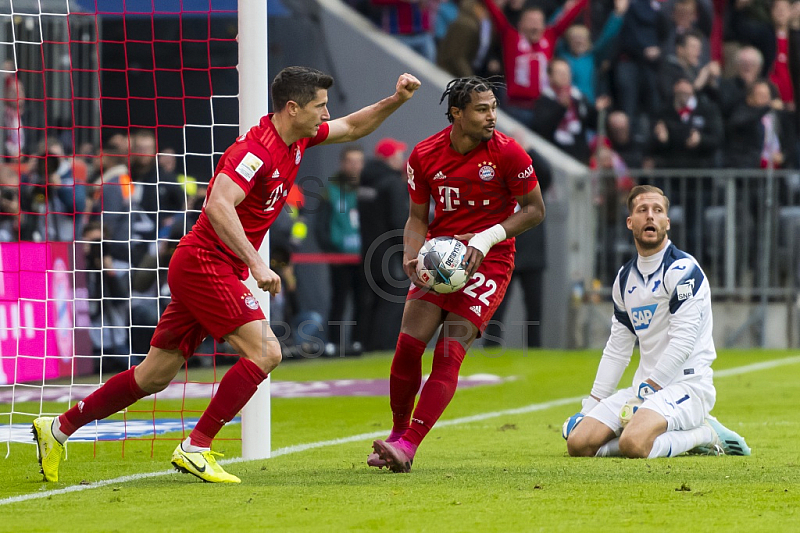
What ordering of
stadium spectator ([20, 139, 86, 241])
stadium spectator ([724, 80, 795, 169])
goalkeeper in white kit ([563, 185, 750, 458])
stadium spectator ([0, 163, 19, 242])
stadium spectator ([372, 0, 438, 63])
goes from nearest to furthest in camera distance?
1. goalkeeper in white kit ([563, 185, 750, 458])
2. stadium spectator ([0, 163, 19, 242])
3. stadium spectator ([20, 139, 86, 241])
4. stadium spectator ([724, 80, 795, 169])
5. stadium spectator ([372, 0, 438, 63])

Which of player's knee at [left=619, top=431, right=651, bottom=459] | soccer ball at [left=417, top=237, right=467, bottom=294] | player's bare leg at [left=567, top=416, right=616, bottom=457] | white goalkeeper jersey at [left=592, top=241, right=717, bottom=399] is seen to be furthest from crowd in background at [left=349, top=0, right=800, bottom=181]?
soccer ball at [left=417, top=237, right=467, bottom=294]

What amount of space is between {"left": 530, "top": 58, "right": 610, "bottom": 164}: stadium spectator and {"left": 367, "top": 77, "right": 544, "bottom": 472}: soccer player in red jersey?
1032cm

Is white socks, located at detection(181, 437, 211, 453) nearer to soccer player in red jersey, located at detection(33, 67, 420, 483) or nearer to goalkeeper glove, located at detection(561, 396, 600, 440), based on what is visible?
soccer player in red jersey, located at detection(33, 67, 420, 483)

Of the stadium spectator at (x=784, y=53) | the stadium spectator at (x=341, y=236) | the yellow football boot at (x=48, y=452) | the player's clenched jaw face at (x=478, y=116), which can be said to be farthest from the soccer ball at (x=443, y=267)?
the stadium spectator at (x=784, y=53)

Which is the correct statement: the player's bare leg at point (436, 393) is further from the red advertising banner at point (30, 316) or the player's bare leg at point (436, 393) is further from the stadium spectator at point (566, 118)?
the stadium spectator at point (566, 118)

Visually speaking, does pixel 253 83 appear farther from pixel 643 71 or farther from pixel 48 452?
pixel 643 71

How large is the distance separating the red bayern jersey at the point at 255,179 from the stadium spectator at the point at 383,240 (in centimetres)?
914

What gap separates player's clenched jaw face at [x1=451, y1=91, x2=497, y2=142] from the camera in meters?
6.36

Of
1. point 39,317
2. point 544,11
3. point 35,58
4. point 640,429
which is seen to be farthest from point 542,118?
point 640,429

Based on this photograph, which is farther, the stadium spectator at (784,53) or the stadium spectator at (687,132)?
the stadium spectator at (784,53)

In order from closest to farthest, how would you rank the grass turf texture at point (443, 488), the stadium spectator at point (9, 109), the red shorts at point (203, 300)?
1. the grass turf texture at point (443, 488)
2. the red shorts at point (203, 300)
3. the stadium spectator at point (9, 109)

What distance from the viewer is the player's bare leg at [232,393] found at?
5.85m

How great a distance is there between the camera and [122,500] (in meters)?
5.37

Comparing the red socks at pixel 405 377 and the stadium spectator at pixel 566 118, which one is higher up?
the stadium spectator at pixel 566 118
